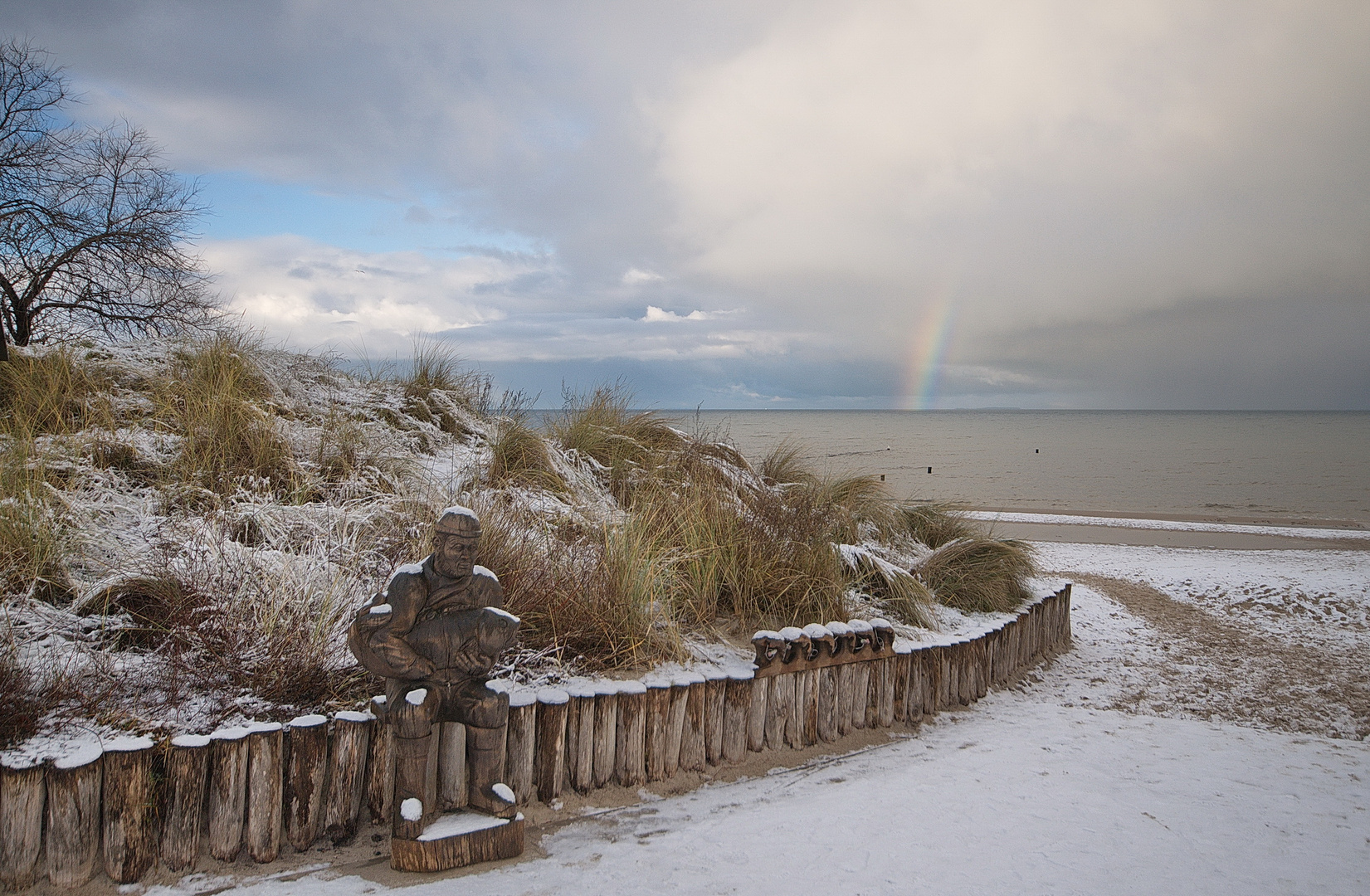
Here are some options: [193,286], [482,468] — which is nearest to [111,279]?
[193,286]

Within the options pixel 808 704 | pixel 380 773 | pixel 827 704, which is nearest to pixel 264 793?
pixel 380 773

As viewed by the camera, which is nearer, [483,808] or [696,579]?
[483,808]

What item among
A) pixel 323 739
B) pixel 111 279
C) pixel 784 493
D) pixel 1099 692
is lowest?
pixel 1099 692

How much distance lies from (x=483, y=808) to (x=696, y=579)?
2115 millimetres

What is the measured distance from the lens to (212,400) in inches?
227

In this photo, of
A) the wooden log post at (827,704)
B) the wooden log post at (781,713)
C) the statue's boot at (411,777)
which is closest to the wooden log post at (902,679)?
the wooden log post at (827,704)

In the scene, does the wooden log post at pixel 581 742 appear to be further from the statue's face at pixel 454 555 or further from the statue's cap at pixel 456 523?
the statue's cap at pixel 456 523

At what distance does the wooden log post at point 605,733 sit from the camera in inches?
129

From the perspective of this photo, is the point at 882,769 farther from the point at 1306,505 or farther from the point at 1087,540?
the point at 1306,505

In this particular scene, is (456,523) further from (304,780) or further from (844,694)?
(844,694)

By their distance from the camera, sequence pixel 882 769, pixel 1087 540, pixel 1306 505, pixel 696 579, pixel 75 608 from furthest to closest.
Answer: pixel 1306 505
pixel 1087 540
pixel 696 579
pixel 882 769
pixel 75 608

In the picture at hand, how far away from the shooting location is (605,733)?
10.8 ft

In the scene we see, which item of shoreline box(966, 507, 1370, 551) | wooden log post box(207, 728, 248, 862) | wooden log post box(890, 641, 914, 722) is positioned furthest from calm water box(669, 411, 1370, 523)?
wooden log post box(207, 728, 248, 862)

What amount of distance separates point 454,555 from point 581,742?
3.79 feet
